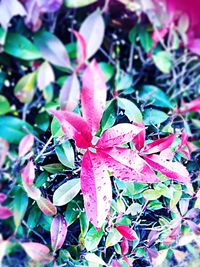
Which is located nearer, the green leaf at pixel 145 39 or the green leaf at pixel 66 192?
the green leaf at pixel 66 192

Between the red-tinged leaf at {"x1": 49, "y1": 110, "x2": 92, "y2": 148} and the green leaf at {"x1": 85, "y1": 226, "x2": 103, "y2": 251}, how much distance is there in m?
0.22

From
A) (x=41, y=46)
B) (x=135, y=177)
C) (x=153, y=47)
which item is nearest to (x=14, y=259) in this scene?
(x=135, y=177)

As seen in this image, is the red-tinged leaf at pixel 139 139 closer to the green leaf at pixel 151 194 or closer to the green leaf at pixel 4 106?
the green leaf at pixel 151 194

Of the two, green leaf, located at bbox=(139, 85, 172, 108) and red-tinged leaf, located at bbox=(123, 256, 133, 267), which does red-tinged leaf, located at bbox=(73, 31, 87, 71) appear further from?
red-tinged leaf, located at bbox=(123, 256, 133, 267)

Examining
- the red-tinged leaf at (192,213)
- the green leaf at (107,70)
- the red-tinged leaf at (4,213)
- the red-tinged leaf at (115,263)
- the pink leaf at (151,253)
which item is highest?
the green leaf at (107,70)

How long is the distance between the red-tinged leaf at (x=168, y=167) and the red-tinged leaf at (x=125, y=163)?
1.5 inches

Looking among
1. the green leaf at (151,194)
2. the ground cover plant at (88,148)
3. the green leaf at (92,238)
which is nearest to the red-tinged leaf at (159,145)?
the ground cover plant at (88,148)

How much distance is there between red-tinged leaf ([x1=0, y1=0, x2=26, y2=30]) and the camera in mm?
733

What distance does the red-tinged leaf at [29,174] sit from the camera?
0.67 meters

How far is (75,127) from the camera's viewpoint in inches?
25.0

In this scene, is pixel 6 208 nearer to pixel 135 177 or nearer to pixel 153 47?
pixel 135 177

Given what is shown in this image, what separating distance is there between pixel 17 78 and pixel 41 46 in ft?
0.32

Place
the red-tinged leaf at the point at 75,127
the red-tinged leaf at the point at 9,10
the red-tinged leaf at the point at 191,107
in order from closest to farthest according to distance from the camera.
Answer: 1. the red-tinged leaf at the point at 75,127
2. the red-tinged leaf at the point at 9,10
3. the red-tinged leaf at the point at 191,107

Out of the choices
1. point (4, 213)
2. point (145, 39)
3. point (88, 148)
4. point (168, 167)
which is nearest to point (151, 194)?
point (168, 167)
